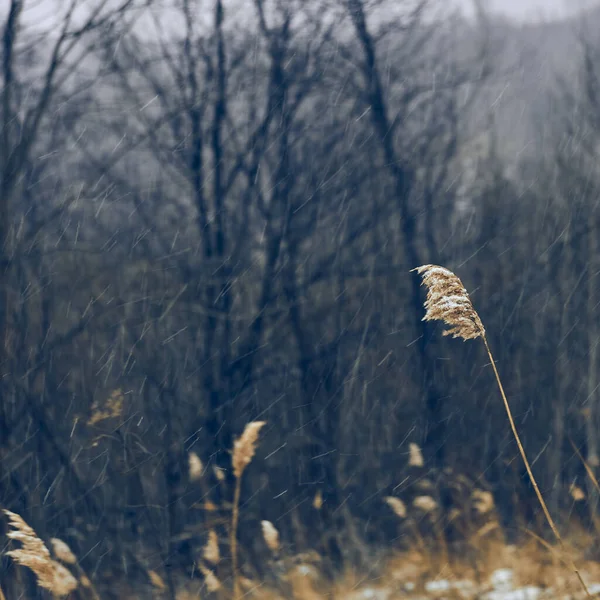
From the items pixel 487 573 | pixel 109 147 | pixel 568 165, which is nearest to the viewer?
pixel 487 573

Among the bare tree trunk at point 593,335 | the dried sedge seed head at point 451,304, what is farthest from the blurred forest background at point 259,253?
the dried sedge seed head at point 451,304

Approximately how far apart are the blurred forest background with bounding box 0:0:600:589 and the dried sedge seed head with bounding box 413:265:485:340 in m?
1.88

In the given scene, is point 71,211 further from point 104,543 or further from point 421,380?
point 421,380

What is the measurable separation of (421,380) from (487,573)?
3788 mm

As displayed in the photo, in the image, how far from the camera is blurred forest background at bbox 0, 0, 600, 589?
5.70 metres

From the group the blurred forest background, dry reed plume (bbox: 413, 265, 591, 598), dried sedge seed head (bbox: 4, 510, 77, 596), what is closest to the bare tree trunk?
the blurred forest background

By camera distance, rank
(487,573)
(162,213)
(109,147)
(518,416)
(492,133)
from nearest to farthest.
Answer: (487,573) → (109,147) → (162,213) → (492,133) → (518,416)

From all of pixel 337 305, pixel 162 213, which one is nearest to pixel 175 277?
pixel 162 213

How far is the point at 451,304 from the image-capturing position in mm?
2334

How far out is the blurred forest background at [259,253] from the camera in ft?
18.7

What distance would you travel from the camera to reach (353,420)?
30.8 ft

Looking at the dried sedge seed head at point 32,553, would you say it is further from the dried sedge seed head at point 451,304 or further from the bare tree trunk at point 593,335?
the bare tree trunk at point 593,335

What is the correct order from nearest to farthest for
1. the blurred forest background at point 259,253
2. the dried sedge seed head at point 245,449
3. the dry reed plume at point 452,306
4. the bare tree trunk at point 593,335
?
the dry reed plume at point 452,306 < the dried sedge seed head at point 245,449 < the blurred forest background at point 259,253 < the bare tree trunk at point 593,335

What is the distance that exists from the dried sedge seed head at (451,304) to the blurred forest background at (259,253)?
188 cm
